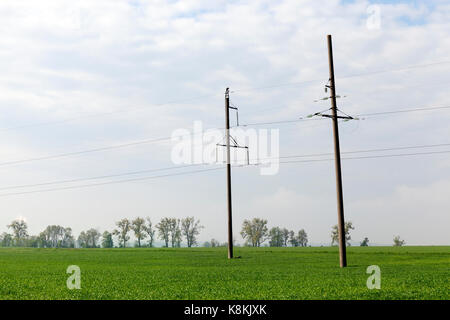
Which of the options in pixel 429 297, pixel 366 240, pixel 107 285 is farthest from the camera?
pixel 366 240

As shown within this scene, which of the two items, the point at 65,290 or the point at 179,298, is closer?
the point at 179,298

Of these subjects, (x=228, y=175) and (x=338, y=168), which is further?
(x=228, y=175)

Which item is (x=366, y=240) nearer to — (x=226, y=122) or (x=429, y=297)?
(x=226, y=122)

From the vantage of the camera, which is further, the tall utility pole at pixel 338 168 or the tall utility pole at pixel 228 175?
the tall utility pole at pixel 228 175

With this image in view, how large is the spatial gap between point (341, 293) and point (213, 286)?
6.73 m

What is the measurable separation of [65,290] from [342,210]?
22290 millimetres

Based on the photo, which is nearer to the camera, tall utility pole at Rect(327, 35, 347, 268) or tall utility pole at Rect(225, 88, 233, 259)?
tall utility pole at Rect(327, 35, 347, 268)
